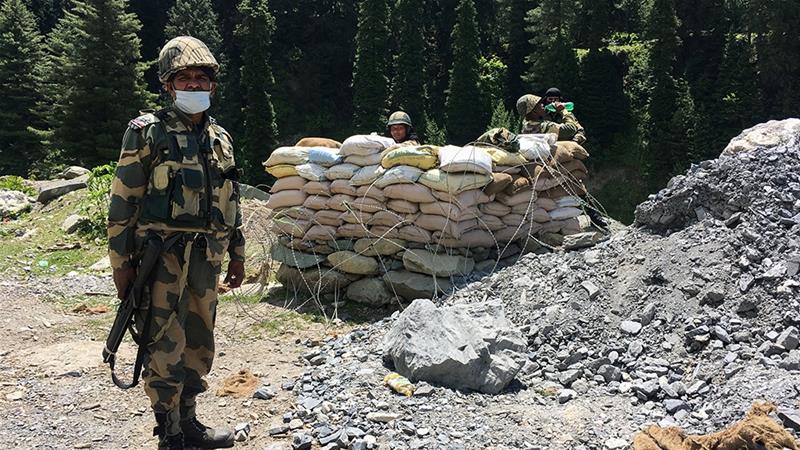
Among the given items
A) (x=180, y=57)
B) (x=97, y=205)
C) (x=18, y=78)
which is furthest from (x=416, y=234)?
(x=18, y=78)

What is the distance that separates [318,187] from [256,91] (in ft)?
73.9

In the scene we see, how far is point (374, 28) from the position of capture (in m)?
28.3

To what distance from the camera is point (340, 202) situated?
6.21 metres

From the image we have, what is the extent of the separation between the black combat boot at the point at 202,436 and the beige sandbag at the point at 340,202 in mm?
3007

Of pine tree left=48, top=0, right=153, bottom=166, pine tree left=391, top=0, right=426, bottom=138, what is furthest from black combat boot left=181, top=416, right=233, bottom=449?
pine tree left=391, top=0, right=426, bottom=138

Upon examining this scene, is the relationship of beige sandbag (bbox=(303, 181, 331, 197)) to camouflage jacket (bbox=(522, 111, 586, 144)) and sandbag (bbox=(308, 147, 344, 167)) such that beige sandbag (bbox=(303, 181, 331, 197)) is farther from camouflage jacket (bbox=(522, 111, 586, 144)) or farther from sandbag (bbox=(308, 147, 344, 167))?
camouflage jacket (bbox=(522, 111, 586, 144))

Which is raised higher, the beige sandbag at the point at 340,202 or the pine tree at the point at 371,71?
the pine tree at the point at 371,71

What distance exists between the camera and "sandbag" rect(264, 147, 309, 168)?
6.44m

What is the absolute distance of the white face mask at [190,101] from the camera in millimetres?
3131

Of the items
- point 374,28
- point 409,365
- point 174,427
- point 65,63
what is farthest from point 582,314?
point 374,28

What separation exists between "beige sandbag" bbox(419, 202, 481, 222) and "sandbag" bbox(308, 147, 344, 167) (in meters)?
0.97

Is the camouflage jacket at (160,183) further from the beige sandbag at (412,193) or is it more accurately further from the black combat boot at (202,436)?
the beige sandbag at (412,193)

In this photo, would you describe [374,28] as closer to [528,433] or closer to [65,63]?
[65,63]

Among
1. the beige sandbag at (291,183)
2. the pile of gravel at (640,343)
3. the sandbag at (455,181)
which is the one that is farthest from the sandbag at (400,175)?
the pile of gravel at (640,343)
